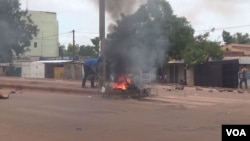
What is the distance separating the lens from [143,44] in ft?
53.6

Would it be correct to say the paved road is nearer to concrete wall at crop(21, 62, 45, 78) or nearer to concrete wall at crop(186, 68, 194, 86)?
concrete wall at crop(186, 68, 194, 86)

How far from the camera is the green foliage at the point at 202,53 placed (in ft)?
105

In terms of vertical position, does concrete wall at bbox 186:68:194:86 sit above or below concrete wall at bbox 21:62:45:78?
→ below

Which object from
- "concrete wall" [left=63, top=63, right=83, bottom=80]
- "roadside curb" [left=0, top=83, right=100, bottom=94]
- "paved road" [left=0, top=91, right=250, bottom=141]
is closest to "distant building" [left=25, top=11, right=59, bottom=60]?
"concrete wall" [left=63, top=63, right=83, bottom=80]

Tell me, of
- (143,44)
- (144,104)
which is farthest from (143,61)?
(144,104)

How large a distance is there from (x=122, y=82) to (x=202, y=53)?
18.0 m

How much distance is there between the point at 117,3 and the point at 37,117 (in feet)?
25.2

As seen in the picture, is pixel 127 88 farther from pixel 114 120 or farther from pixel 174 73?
pixel 174 73

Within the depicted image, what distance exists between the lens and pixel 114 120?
955 cm

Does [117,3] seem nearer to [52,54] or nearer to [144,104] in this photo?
[144,104]

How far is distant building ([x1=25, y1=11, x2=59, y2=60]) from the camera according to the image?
2662 inches

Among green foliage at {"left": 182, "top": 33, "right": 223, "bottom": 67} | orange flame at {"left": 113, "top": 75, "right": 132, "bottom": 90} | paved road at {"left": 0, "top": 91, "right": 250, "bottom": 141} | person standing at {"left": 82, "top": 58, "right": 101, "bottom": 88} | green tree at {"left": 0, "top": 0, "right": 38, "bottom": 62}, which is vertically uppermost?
green tree at {"left": 0, "top": 0, "right": 38, "bottom": 62}

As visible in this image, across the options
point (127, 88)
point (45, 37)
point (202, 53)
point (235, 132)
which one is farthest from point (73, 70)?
point (235, 132)

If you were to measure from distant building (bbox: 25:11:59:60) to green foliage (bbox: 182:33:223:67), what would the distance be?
129 ft
